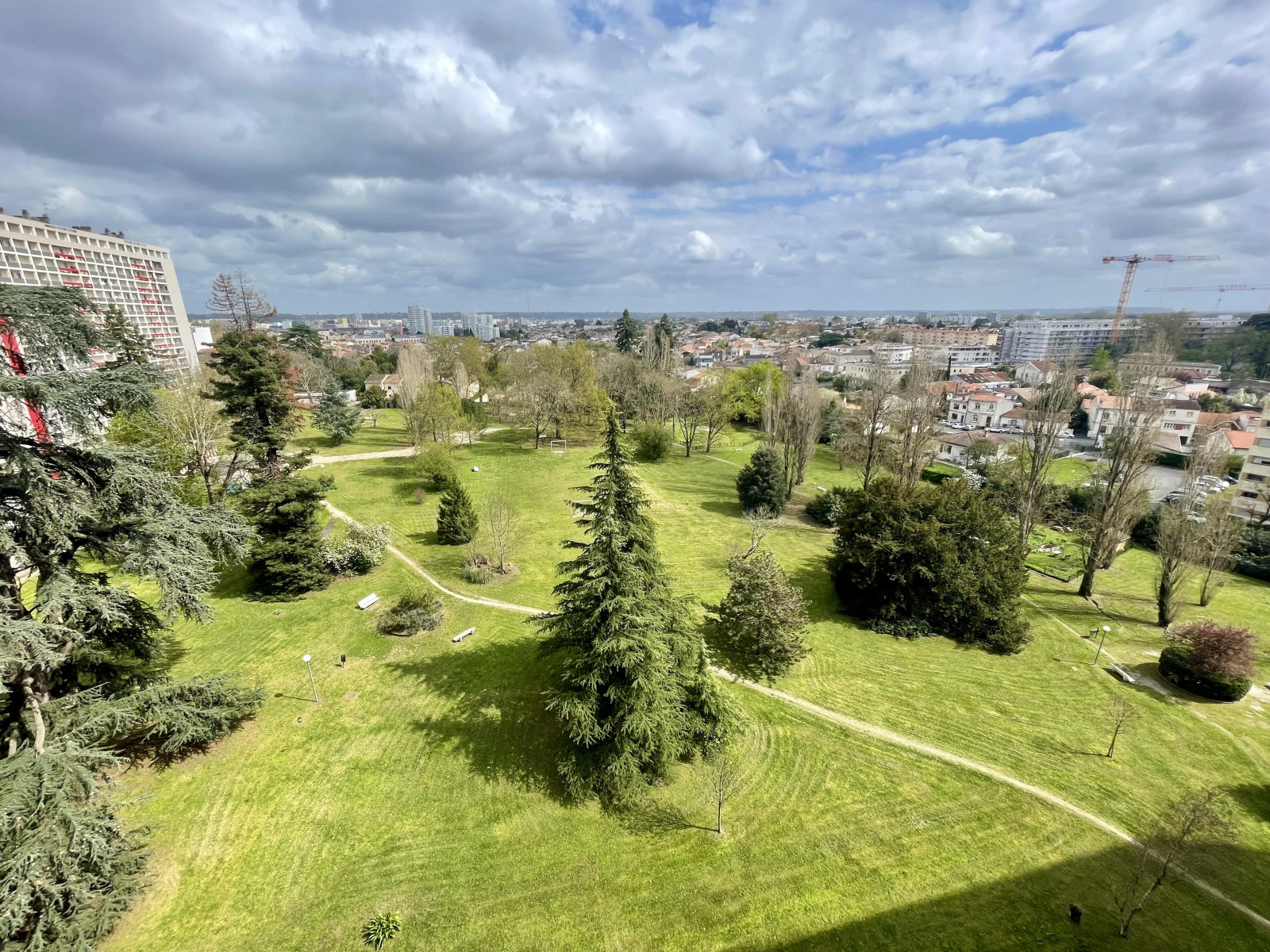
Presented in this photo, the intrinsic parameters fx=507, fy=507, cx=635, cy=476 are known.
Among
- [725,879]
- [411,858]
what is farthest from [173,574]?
[725,879]

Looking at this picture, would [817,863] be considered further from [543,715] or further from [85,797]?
[85,797]

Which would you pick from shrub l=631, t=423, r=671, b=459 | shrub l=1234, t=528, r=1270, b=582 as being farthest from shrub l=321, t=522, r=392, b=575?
shrub l=1234, t=528, r=1270, b=582

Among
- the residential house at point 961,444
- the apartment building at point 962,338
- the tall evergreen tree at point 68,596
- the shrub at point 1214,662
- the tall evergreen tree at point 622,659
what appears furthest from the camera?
the apartment building at point 962,338

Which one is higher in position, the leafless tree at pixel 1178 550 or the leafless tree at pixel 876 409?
the leafless tree at pixel 876 409

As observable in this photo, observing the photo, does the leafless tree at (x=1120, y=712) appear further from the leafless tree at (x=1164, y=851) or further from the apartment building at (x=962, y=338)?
the apartment building at (x=962, y=338)

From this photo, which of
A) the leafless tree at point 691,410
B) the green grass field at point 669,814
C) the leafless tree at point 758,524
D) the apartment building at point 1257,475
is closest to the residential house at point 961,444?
the apartment building at point 1257,475

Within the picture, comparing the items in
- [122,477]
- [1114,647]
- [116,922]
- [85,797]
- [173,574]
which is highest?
[122,477]
